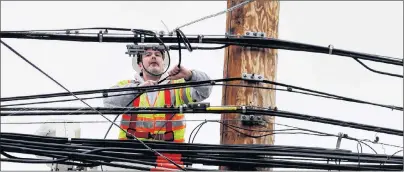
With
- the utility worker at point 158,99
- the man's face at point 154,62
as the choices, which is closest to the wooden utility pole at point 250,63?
the utility worker at point 158,99

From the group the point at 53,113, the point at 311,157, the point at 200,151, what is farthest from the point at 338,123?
the point at 53,113

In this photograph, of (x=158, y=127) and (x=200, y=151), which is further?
(x=158, y=127)

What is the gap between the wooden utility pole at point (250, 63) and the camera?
388 inches

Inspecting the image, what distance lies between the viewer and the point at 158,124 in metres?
10.2

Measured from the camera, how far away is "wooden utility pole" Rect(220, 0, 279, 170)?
9.85 meters

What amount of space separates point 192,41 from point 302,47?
A: 3.35ft

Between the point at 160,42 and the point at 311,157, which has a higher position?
the point at 160,42

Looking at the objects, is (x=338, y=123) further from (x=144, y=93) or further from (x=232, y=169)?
(x=144, y=93)

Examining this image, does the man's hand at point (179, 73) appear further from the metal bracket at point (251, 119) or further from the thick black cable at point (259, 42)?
the metal bracket at point (251, 119)

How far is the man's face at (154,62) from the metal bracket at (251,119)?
109cm

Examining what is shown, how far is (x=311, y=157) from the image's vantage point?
9312 mm

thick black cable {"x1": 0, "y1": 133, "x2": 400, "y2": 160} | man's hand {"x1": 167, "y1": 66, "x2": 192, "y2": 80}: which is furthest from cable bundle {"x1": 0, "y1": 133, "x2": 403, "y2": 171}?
man's hand {"x1": 167, "y1": 66, "x2": 192, "y2": 80}

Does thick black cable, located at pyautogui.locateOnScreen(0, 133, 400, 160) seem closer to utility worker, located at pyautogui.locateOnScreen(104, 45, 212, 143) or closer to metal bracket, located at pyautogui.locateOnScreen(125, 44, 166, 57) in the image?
utility worker, located at pyautogui.locateOnScreen(104, 45, 212, 143)

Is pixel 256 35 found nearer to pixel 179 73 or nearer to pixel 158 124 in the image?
pixel 179 73
